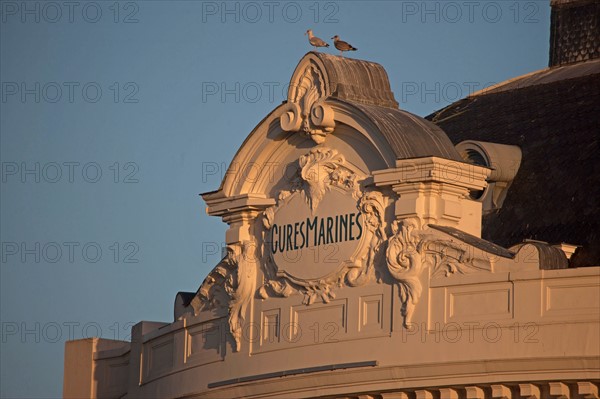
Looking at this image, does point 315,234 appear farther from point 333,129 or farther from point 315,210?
point 333,129

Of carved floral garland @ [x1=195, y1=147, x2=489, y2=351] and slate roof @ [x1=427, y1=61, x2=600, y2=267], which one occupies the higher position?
slate roof @ [x1=427, y1=61, x2=600, y2=267]

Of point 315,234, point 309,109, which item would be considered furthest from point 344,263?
point 309,109

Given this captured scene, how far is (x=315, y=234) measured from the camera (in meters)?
39.8

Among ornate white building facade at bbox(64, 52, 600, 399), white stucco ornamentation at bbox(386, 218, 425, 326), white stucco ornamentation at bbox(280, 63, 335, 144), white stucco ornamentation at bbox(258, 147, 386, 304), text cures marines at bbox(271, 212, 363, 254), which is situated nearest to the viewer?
ornate white building facade at bbox(64, 52, 600, 399)

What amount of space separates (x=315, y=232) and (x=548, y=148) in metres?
5.73

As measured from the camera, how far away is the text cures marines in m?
39.1

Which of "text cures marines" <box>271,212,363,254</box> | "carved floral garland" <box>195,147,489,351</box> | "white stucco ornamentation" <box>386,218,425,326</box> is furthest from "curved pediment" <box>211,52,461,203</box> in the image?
"white stucco ornamentation" <box>386,218,425,326</box>

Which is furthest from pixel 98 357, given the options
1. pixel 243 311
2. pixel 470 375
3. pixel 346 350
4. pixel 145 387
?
pixel 470 375

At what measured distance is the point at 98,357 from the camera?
4731 centimetres

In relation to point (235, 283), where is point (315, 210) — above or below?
above

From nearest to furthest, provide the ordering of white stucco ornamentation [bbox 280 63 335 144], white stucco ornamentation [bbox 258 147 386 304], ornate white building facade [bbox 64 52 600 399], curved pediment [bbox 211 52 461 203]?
ornate white building facade [bbox 64 52 600 399]
curved pediment [bbox 211 52 461 203]
white stucco ornamentation [bbox 258 147 386 304]
white stucco ornamentation [bbox 280 63 335 144]

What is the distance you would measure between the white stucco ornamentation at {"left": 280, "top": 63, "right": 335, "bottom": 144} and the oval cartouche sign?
128 cm

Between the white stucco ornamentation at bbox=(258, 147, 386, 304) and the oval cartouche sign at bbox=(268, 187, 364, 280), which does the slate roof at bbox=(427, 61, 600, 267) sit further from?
the oval cartouche sign at bbox=(268, 187, 364, 280)

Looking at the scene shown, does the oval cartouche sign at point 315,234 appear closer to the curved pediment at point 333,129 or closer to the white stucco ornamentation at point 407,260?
the curved pediment at point 333,129
